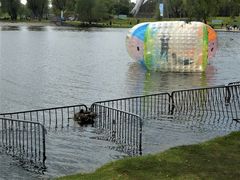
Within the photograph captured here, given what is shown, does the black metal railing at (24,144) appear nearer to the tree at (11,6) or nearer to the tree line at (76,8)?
the tree line at (76,8)

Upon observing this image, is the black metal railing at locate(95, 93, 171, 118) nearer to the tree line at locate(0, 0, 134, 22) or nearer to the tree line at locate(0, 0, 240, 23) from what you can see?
the tree line at locate(0, 0, 240, 23)

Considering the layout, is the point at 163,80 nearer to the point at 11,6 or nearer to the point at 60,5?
the point at 11,6

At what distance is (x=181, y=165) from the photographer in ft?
37.5

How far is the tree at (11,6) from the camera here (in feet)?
533

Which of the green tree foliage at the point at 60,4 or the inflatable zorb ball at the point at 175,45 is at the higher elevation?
the green tree foliage at the point at 60,4

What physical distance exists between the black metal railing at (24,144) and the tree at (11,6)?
153527mm

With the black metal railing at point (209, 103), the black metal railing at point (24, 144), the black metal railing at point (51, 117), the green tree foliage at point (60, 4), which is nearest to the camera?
the black metal railing at point (24, 144)

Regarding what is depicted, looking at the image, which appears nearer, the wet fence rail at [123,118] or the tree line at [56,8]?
the wet fence rail at [123,118]

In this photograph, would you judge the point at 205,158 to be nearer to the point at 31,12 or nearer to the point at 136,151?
the point at 136,151

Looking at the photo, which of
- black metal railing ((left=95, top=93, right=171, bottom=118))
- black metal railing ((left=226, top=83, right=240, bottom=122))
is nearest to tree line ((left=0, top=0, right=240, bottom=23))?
black metal railing ((left=226, top=83, right=240, bottom=122))

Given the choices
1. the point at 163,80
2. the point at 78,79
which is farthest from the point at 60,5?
the point at 163,80

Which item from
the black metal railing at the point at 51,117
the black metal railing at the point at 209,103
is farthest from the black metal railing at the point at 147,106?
the black metal railing at the point at 51,117

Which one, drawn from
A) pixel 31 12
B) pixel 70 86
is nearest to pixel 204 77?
pixel 70 86

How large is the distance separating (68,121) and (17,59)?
77.9 ft
